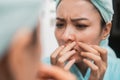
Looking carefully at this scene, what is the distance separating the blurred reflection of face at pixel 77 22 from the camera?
3.75 feet

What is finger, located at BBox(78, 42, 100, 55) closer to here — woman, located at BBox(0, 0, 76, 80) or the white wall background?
the white wall background

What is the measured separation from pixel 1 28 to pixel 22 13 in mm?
39

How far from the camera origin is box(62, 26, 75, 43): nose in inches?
44.2

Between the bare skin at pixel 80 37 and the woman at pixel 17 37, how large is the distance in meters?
0.67

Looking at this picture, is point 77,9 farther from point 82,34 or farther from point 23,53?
point 23,53

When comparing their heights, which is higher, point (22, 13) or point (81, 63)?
point (22, 13)

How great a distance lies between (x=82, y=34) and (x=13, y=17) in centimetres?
74

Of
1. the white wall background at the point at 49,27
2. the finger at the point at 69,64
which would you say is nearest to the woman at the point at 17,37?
the finger at the point at 69,64

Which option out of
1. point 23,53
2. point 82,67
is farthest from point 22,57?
point 82,67

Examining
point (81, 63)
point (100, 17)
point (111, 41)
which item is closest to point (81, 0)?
point (100, 17)

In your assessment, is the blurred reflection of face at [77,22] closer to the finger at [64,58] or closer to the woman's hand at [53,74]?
the finger at [64,58]

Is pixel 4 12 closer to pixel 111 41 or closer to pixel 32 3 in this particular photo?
pixel 32 3

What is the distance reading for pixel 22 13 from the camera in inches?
17.0

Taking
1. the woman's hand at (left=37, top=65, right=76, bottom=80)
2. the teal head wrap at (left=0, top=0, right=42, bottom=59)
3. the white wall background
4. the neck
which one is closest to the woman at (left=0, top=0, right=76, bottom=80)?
the teal head wrap at (left=0, top=0, right=42, bottom=59)
